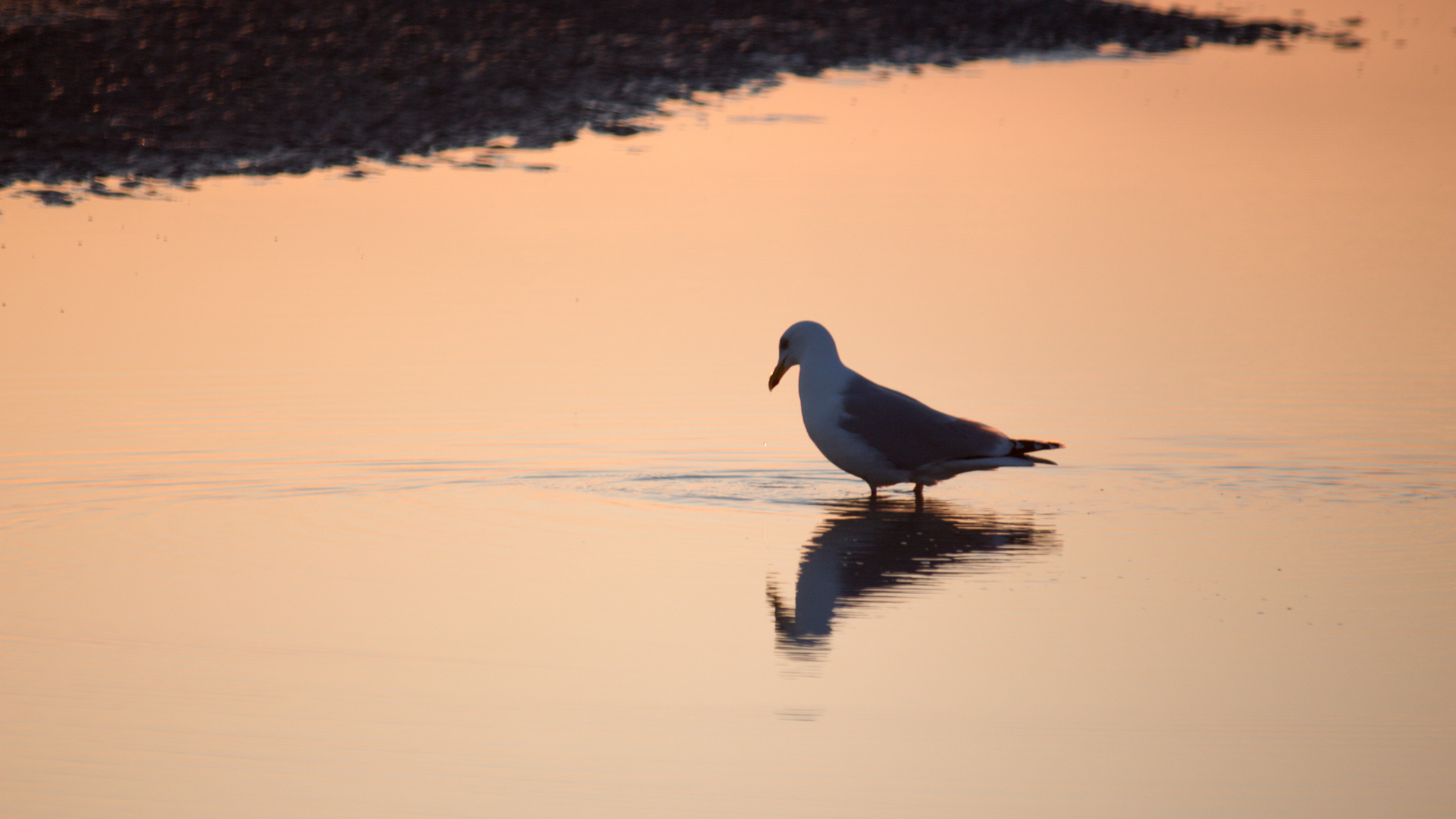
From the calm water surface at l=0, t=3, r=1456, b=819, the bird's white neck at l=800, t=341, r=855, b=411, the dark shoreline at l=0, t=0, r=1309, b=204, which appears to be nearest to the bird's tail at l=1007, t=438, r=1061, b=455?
the calm water surface at l=0, t=3, r=1456, b=819

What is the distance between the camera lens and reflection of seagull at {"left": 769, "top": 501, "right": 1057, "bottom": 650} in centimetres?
697

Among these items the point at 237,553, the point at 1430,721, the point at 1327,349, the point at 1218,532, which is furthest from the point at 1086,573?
the point at 1327,349

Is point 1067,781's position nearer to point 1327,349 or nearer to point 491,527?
point 491,527

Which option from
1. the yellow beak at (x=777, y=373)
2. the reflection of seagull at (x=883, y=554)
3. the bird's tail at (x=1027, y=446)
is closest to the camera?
the reflection of seagull at (x=883, y=554)

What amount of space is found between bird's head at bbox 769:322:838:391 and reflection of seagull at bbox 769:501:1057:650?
0.92 m

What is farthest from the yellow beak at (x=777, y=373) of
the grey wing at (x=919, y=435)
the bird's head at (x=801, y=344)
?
the grey wing at (x=919, y=435)

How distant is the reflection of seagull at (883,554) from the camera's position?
697 centimetres

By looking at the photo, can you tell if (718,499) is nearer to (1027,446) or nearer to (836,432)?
(836,432)

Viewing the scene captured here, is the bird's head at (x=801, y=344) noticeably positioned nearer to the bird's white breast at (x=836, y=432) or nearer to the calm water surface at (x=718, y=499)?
the bird's white breast at (x=836, y=432)

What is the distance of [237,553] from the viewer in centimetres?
782

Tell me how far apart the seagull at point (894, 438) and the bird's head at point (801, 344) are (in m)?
0.25

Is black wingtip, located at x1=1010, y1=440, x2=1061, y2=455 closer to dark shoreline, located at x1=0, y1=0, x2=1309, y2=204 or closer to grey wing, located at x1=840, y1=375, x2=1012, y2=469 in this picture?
grey wing, located at x1=840, y1=375, x2=1012, y2=469

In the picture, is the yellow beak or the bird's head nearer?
the bird's head

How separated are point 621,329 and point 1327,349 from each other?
4.47 meters
